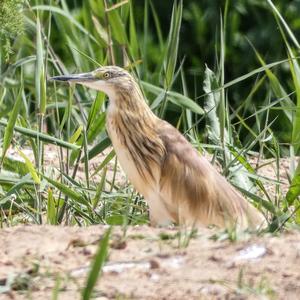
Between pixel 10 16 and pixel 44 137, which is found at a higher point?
pixel 10 16

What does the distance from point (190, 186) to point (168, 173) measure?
12cm

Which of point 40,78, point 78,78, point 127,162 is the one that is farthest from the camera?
point 78,78

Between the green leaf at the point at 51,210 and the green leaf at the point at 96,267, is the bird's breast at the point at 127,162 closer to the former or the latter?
the green leaf at the point at 51,210

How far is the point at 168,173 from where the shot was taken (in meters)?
5.79

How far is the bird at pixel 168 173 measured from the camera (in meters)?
5.70

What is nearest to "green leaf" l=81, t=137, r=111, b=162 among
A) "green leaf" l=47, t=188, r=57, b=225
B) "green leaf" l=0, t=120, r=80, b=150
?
"green leaf" l=0, t=120, r=80, b=150

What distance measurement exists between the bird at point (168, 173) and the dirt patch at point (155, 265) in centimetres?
131

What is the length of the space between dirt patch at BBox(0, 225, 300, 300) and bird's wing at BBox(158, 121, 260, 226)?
1.34m

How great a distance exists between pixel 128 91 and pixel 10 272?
2.20 meters

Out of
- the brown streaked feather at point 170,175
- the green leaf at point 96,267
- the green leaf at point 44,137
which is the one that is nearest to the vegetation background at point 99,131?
the green leaf at point 44,137

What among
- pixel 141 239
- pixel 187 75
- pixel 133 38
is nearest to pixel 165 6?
pixel 187 75

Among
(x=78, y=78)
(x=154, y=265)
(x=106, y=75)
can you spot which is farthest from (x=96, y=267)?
(x=106, y=75)

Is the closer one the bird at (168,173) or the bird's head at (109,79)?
the bird at (168,173)

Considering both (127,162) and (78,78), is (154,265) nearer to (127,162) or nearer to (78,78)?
(127,162)
